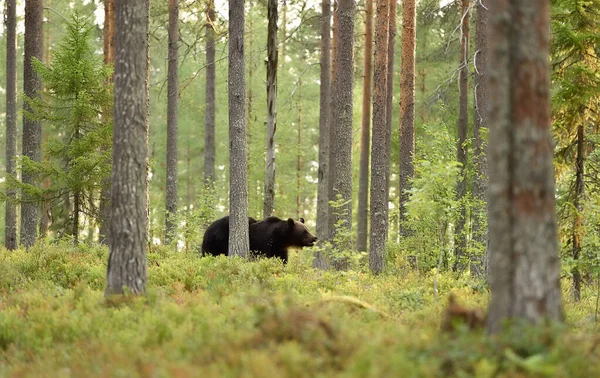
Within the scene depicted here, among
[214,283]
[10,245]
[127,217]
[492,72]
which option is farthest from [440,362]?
[10,245]

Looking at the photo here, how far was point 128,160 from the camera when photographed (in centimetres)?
969

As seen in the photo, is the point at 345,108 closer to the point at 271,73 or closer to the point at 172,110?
the point at 271,73

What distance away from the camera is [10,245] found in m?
23.0

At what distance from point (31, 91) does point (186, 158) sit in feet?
72.3

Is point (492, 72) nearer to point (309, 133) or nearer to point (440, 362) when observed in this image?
point (440, 362)

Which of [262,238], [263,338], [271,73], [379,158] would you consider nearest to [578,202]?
[379,158]

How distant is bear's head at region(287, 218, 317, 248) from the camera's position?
19141 millimetres

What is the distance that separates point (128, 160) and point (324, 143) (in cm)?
1615

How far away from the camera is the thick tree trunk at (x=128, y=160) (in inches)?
379

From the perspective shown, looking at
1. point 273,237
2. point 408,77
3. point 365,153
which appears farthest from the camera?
point 365,153

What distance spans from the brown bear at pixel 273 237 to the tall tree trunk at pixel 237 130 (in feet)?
5.18

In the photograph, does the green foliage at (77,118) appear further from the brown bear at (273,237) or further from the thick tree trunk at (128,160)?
the thick tree trunk at (128,160)

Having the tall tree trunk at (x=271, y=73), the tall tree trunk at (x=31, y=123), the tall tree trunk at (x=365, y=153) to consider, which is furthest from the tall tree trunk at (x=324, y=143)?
the tall tree trunk at (x=31, y=123)

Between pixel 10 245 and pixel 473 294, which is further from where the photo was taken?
pixel 10 245
